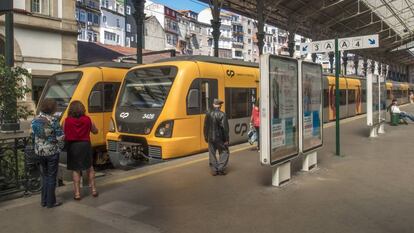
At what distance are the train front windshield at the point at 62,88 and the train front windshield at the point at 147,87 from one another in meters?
Result: 1.39

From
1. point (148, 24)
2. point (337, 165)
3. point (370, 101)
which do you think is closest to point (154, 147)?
point (337, 165)

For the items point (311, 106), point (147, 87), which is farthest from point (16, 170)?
point (311, 106)

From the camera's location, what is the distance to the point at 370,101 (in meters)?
13.0

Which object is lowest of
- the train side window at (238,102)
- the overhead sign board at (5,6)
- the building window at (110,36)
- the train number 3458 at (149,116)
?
the train number 3458 at (149,116)

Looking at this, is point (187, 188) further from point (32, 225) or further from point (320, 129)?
point (320, 129)

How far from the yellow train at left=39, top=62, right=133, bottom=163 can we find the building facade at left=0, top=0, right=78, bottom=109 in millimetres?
16582

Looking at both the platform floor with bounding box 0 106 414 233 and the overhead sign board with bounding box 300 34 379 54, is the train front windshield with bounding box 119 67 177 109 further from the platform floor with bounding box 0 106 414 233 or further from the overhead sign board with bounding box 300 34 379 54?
the overhead sign board with bounding box 300 34 379 54

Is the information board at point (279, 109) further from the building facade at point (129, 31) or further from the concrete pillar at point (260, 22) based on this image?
the building facade at point (129, 31)

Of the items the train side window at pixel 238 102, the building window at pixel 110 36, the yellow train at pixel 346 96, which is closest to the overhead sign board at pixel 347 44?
the train side window at pixel 238 102

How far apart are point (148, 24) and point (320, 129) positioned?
6512cm

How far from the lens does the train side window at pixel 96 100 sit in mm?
10617

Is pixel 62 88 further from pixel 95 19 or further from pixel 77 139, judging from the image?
pixel 95 19

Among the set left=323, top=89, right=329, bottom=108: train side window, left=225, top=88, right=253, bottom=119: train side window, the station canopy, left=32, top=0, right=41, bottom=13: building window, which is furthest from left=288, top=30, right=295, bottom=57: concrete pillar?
left=225, top=88, right=253, bottom=119: train side window

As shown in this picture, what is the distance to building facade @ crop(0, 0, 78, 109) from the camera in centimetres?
2677
